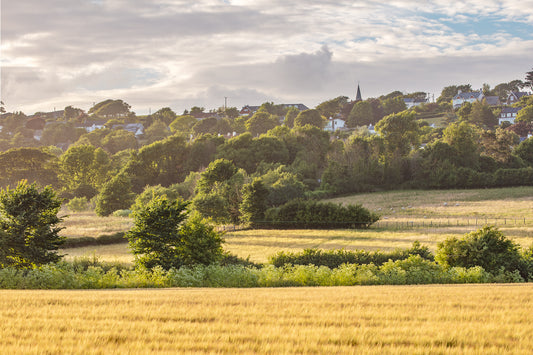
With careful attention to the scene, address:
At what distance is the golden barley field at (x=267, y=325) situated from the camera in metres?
6.97

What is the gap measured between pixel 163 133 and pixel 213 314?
510 ft

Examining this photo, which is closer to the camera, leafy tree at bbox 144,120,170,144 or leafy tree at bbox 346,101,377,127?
leafy tree at bbox 144,120,170,144

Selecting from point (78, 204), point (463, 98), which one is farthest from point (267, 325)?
point (463, 98)

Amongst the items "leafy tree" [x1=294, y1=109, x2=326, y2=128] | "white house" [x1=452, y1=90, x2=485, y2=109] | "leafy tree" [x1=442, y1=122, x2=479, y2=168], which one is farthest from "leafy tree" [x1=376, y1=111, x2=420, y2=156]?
"white house" [x1=452, y1=90, x2=485, y2=109]

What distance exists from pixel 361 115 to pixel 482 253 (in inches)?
5725

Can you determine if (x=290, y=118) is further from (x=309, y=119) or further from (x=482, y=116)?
(x=482, y=116)

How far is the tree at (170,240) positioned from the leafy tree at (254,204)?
34.8 metres

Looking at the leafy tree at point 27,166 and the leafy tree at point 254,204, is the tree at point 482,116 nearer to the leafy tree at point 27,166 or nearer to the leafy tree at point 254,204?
the leafy tree at point 254,204

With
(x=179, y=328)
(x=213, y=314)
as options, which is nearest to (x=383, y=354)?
(x=179, y=328)

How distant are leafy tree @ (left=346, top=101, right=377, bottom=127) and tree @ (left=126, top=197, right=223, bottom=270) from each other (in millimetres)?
143290

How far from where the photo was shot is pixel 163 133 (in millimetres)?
161000

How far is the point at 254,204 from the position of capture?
2520 inches

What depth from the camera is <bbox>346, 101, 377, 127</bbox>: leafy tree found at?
543 feet

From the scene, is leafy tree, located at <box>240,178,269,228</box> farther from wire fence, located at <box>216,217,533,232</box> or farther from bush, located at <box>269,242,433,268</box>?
bush, located at <box>269,242,433,268</box>
